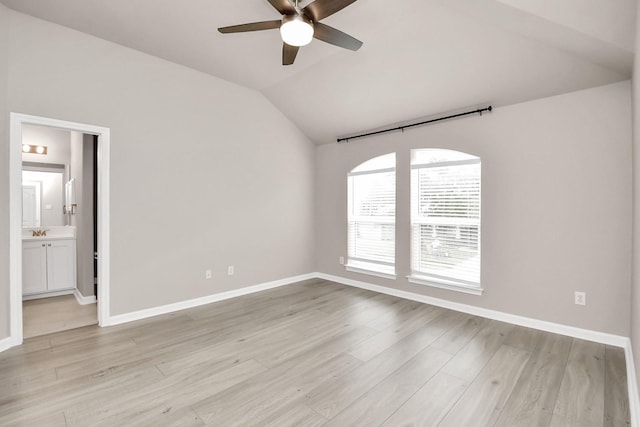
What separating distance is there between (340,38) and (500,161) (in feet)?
7.40

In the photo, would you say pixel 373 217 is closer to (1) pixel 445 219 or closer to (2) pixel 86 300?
(1) pixel 445 219

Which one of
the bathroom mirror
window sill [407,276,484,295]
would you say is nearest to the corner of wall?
the bathroom mirror

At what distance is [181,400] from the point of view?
1961 mm

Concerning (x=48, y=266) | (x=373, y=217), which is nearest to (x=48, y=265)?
(x=48, y=266)

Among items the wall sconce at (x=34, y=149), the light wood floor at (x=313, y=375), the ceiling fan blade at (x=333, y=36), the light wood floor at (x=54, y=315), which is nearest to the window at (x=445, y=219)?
the light wood floor at (x=313, y=375)

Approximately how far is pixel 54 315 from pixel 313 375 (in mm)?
3347

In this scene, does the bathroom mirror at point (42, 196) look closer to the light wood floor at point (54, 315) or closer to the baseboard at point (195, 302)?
the light wood floor at point (54, 315)

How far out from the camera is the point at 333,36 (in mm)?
2379

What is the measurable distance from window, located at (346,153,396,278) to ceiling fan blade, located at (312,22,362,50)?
85.5 inches

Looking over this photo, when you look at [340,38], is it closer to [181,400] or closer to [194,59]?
[194,59]

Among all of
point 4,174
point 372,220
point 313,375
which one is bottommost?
point 313,375

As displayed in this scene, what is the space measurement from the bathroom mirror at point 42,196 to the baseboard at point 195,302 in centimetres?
295

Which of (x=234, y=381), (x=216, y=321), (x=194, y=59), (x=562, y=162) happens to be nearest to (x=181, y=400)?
(x=234, y=381)

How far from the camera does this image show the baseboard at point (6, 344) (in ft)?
8.53
